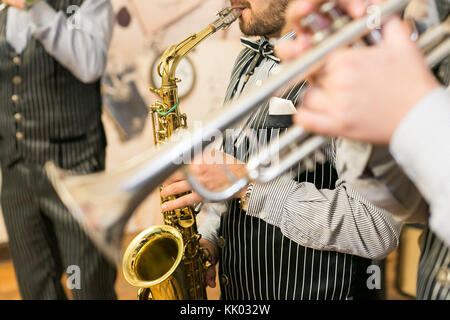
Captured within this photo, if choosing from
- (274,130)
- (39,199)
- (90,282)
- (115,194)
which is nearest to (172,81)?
(274,130)

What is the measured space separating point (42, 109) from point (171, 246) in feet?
2.66

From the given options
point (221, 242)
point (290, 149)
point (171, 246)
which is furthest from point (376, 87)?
point (171, 246)

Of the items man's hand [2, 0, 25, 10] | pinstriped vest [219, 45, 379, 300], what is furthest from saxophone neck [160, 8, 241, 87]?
man's hand [2, 0, 25, 10]

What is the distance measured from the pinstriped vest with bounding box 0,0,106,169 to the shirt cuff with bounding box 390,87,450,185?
4.66ft

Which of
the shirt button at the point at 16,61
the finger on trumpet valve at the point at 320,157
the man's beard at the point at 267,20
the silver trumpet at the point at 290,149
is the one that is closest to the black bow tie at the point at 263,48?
the man's beard at the point at 267,20

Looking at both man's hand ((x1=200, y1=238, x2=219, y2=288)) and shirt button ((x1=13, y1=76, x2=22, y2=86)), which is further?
shirt button ((x1=13, y1=76, x2=22, y2=86))

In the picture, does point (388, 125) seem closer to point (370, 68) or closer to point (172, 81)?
point (370, 68)

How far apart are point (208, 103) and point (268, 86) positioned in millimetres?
2426

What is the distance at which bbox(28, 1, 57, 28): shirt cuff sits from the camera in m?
1.46

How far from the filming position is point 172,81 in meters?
1.20

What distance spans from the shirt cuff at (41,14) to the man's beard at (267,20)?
31.8 inches

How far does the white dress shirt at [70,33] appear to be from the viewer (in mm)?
1459

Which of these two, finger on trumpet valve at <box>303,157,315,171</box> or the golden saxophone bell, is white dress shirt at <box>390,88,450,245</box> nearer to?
finger on trumpet valve at <box>303,157,315,171</box>

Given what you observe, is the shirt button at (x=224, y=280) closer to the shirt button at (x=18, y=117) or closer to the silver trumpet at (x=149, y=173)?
the silver trumpet at (x=149, y=173)
